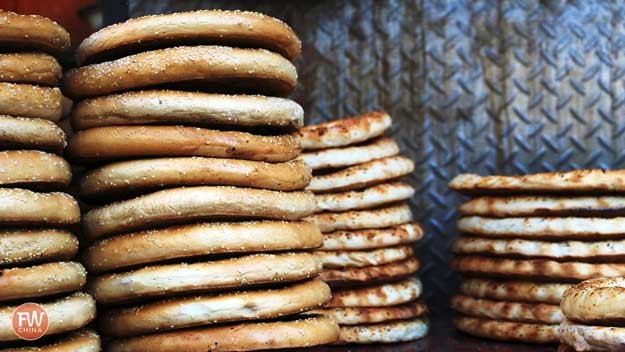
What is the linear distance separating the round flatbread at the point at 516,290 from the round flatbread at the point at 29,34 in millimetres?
1975

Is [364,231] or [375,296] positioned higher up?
[364,231]

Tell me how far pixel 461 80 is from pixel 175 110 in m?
2.17

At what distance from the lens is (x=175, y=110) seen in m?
2.42

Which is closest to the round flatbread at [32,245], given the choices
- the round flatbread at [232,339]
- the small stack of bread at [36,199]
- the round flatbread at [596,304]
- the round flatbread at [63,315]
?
the small stack of bread at [36,199]

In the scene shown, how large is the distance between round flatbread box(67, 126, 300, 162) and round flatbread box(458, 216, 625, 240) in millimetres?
1267

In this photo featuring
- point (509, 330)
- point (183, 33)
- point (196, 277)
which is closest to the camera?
point (196, 277)

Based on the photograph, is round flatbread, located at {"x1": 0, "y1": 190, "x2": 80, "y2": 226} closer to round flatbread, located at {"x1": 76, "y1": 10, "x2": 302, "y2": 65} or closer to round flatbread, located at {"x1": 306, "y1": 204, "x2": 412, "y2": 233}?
round flatbread, located at {"x1": 76, "y1": 10, "x2": 302, "y2": 65}

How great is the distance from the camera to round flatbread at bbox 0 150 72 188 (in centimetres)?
213

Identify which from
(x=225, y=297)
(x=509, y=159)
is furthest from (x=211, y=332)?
(x=509, y=159)

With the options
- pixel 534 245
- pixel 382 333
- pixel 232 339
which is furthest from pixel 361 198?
pixel 232 339

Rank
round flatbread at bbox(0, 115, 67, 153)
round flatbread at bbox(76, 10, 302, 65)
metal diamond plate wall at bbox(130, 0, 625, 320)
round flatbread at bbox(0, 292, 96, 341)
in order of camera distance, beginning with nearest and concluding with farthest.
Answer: round flatbread at bbox(0, 292, 96, 341), round flatbread at bbox(0, 115, 67, 153), round flatbread at bbox(76, 10, 302, 65), metal diamond plate wall at bbox(130, 0, 625, 320)

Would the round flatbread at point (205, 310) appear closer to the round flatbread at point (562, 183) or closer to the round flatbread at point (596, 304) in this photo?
the round flatbread at point (596, 304)

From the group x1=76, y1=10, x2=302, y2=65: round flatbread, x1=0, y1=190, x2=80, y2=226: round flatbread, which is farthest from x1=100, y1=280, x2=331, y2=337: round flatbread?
x1=76, y1=10, x2=302, y2=65: round flatbread

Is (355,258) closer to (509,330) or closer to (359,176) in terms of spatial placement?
(359,176)
